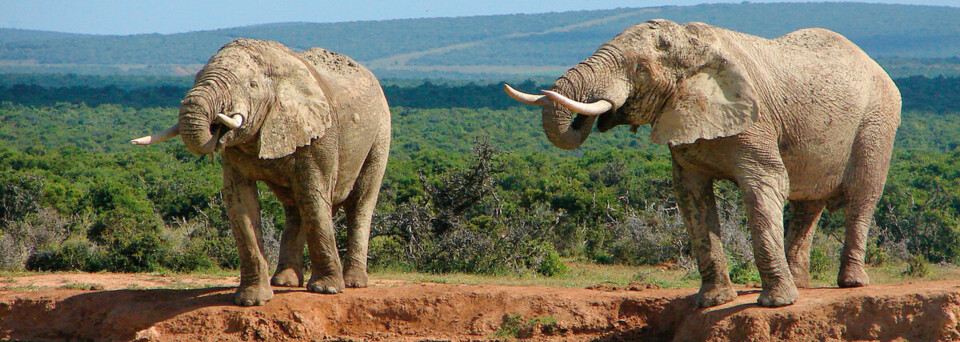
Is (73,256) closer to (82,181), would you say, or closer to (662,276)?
(662,276)

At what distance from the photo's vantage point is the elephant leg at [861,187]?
27.1 feet

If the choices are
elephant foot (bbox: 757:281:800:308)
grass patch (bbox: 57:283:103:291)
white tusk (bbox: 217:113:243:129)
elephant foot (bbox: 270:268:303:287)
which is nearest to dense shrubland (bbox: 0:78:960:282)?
white tusk (bbox: 217:113:243:129)

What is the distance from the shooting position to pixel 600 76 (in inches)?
284

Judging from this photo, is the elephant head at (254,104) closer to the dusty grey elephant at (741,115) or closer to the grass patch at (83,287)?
the dusty grey elephant at (741,115)

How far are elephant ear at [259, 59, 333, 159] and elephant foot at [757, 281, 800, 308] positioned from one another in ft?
11.1

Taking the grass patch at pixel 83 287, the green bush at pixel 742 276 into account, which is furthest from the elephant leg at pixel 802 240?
the grass patch at pixel 83 287

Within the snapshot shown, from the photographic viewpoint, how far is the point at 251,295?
329 inches

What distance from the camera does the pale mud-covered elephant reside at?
7.71 meters

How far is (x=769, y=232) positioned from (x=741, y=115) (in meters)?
0.80

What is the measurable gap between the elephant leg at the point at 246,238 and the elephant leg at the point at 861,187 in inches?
172

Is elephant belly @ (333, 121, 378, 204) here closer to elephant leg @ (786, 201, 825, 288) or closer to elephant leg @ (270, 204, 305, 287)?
elephant leg @ (270, 204, 305, 287)

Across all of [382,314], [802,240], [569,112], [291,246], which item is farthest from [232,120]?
[802,240]

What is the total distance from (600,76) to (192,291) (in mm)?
3938

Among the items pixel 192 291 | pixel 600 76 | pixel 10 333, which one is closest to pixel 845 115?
pixel 600 76
